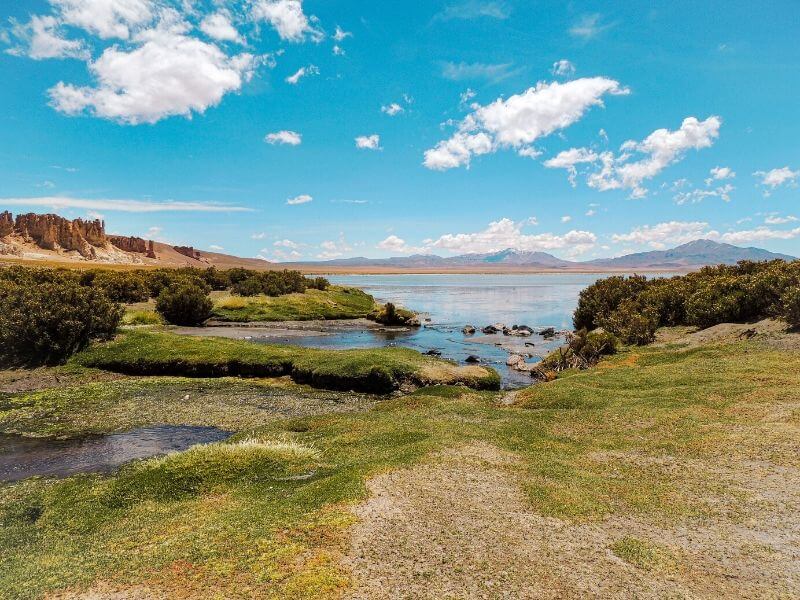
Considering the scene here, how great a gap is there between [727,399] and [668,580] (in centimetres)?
1429

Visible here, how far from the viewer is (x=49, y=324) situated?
33281 millimetres

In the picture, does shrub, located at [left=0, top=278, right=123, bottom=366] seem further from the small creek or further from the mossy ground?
the small creek

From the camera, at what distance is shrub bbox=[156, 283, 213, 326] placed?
198ft

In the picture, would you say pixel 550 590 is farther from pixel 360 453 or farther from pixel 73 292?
pixel 73 292

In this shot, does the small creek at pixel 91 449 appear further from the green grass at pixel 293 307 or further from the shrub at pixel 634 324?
the green grass at pixel 293 307

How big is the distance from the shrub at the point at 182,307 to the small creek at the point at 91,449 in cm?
4142

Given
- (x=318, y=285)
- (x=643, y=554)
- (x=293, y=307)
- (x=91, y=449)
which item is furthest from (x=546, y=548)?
(x=318, y=285)

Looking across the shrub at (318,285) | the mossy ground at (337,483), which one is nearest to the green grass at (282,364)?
the mossy ground at (337,483)

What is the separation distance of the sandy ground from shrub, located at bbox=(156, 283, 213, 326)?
5474 centimetres

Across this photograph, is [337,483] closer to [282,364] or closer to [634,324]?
[282,364]

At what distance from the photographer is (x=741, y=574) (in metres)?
9.18

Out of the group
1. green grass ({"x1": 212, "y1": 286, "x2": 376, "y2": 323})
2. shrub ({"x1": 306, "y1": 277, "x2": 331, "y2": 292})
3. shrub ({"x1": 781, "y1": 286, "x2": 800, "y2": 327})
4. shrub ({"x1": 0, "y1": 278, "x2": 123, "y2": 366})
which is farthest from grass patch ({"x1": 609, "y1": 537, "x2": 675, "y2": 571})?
shrub ({"x1": 306, "y1": 277, "x2": 331, "y2": 292})

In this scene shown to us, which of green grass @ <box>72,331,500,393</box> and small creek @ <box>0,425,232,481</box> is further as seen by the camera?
green grass @ <box>72,331,500,393</box>

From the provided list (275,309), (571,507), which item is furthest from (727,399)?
(275,309)
